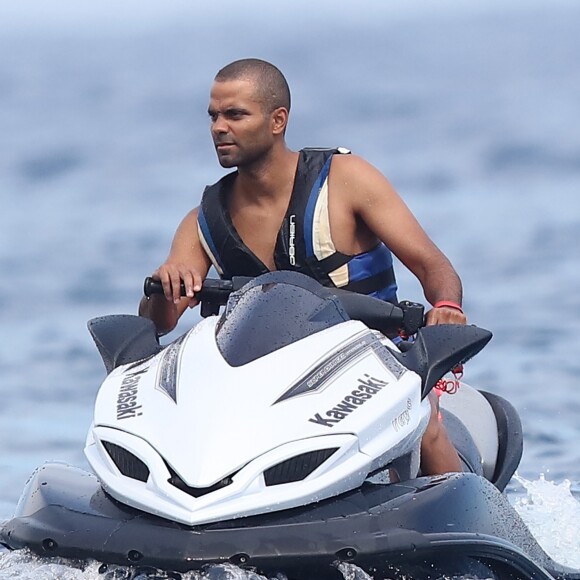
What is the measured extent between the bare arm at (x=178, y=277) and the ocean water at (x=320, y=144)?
3.44 feet

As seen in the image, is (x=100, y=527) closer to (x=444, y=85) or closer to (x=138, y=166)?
(x=138, y=166)

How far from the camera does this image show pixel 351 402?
3.18m

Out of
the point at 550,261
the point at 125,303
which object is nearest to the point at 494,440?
the point at 125,303

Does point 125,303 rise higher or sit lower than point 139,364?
lower

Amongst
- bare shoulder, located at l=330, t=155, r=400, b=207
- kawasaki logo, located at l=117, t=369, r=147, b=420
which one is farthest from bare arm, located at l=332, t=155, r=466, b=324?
kawasaki logo, located at l=117, t=369, r=147, b=420

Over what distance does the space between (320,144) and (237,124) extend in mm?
10558

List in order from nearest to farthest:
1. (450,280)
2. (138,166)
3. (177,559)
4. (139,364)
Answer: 1. (177,559)
2. (139,364)
3. (450,280)
4. (138,166)

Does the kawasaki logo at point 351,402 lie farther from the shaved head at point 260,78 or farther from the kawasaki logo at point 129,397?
the shaved head at point 260,78

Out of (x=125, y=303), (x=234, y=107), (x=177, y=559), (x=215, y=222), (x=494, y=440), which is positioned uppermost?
(x=234, y=107)

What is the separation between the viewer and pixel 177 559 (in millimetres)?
2900

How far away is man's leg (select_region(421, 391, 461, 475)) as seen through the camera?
3744 mm

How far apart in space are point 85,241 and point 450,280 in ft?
26.8

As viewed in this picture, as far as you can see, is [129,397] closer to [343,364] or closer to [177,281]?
[343,364]

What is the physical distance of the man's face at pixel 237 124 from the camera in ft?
14.8
